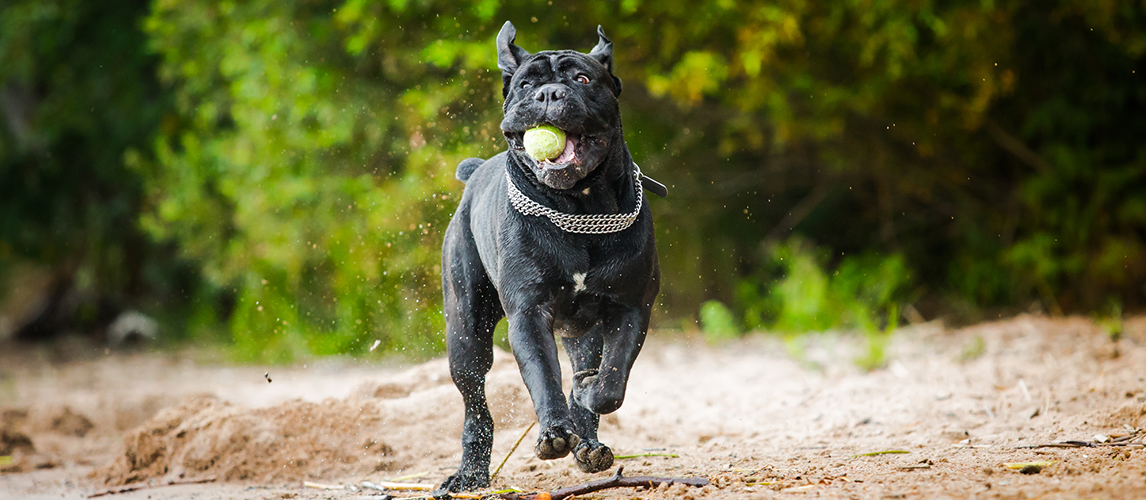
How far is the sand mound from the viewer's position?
4738mm

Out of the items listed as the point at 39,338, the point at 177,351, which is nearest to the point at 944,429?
the point at 177,351

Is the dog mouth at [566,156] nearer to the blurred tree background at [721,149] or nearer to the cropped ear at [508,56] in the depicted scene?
the cropped ear at [508,56]

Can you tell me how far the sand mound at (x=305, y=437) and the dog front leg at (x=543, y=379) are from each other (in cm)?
171

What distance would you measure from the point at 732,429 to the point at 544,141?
2.74m

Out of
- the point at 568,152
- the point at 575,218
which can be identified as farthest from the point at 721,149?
the point at 568,152

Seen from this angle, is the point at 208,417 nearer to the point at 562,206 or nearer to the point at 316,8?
the point at 562,206

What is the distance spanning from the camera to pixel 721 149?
9.59 metres

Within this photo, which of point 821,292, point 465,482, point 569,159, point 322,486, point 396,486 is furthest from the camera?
point 821,292

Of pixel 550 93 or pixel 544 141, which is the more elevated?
pixel 550 93

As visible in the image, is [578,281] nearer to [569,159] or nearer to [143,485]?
[569,159]

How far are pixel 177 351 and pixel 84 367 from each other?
65.2 inches

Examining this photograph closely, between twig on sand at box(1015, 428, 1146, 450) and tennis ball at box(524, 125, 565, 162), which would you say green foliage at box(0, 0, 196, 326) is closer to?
tennis ball at box(524, 125, 565, 162)

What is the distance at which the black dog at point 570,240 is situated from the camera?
10.1ft

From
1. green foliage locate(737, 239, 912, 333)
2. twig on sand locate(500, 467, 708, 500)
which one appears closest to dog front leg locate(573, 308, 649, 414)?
twig on sand locate(500, 467, 708, 500)
